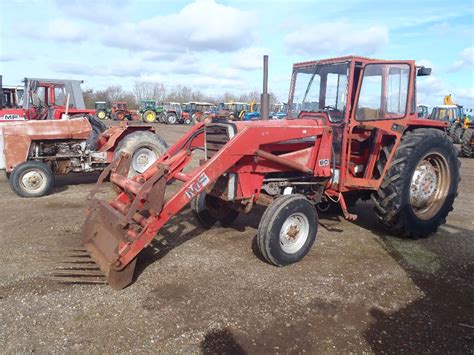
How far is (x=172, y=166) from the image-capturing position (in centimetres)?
417

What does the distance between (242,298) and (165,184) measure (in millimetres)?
1256

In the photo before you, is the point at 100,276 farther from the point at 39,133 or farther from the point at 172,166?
the point at 39,133

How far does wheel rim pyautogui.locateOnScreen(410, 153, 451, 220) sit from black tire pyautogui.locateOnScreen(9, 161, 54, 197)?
6113mm

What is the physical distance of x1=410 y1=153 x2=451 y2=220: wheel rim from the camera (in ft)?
17.5

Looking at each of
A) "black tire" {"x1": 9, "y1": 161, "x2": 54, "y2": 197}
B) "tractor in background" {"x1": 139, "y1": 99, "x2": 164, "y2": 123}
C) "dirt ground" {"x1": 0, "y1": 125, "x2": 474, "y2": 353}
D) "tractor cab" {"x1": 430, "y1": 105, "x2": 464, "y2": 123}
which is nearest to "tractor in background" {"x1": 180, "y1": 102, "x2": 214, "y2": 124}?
"tractor in background" {"x1": 139, "y1": 99, "x2": 164, "y2": 123}

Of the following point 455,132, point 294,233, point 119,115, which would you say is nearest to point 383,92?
point 294,233

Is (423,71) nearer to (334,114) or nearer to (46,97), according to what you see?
(334,114)

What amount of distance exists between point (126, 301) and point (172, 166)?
4.53 ft

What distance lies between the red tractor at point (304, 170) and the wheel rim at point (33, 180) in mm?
3482

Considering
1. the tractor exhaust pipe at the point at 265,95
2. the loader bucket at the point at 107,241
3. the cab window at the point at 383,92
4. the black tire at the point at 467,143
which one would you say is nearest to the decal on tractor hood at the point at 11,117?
the loader bucket at the point at 107,241

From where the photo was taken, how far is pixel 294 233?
14.5 ft

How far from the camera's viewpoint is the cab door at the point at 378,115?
4.91 meters

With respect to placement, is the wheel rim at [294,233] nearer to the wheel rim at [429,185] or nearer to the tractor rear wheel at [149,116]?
the wheel rim at [429,185]

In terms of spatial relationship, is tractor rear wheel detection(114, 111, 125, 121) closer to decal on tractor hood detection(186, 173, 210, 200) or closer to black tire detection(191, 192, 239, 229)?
black tire detection(191, 192, 239, 229)
